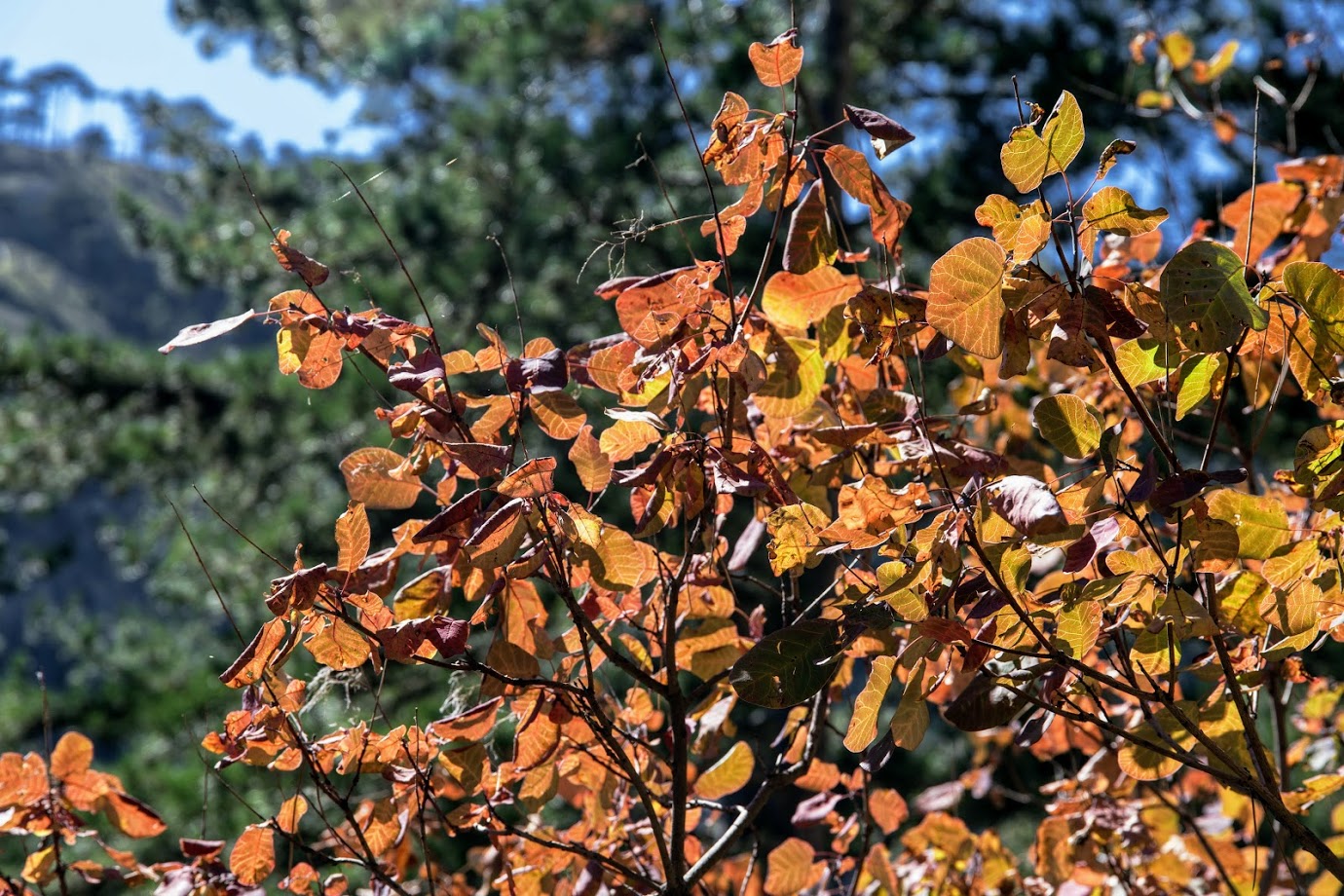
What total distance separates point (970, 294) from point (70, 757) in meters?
1.03

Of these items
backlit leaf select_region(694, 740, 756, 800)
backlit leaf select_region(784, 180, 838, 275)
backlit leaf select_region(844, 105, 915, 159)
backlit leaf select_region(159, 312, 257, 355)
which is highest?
backlit leaf select_region(159, 312, 257, 355)

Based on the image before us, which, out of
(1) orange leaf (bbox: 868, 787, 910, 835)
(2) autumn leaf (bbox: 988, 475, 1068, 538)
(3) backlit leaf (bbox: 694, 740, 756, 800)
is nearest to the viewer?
(2) autumn leaf (bbox: 988, 475, 1068, 538)

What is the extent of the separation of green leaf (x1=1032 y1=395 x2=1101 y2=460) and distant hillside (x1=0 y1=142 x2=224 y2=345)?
38.6 meters

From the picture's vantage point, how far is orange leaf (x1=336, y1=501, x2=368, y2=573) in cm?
97

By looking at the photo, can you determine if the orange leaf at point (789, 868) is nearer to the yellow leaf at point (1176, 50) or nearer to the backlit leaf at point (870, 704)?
the backlit leaf at point (870, 704)

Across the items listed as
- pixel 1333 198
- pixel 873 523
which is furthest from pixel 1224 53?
pixel 873 523

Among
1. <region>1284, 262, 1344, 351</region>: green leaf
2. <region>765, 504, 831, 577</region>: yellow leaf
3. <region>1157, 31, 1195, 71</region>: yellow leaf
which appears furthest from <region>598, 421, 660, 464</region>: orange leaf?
<region>1157, 31, 1195, 71</region>: yellow leaf

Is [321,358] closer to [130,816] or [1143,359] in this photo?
[130,816]

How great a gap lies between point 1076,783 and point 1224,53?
133cm

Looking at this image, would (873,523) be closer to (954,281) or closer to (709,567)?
(954,281)

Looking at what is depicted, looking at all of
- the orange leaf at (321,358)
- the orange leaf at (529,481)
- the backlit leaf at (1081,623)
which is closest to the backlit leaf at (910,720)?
the backlit leaf at (1081,623)

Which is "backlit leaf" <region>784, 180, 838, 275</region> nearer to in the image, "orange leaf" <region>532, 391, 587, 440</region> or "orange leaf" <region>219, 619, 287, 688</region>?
"orange leaf" <region>532, 391, 587, 440</region>

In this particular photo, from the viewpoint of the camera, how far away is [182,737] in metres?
5.00

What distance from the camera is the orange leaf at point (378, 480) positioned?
1.00 meters
